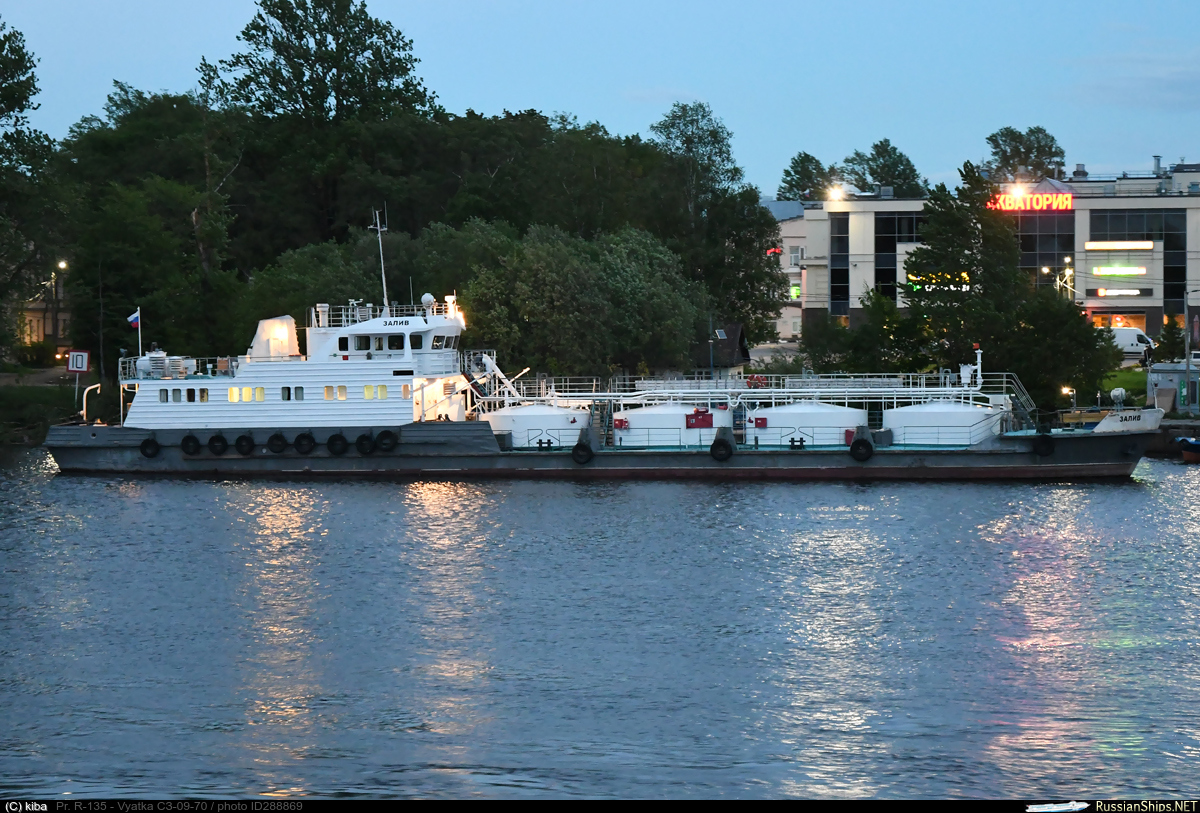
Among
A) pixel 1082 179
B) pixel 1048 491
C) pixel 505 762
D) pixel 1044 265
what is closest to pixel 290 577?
pixel 505 762

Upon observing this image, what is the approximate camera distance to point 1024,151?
157m

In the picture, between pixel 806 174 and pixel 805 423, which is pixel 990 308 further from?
pixel 806 174

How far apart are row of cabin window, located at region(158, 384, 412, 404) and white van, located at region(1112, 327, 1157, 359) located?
53.5m

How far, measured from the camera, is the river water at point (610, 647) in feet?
75.3

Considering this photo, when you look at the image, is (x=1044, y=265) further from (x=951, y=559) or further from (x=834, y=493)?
(x=951, y=559)

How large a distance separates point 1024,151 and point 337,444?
4791 inches

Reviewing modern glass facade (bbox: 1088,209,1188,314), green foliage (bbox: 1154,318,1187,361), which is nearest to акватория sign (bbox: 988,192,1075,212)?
modern glass facade (bbox: 1088,209,1188,314)

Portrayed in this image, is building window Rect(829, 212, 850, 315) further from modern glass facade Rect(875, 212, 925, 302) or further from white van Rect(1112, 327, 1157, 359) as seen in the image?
white van Rect(1112, 327, 1157, 359)

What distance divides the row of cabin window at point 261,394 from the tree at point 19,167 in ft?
66.7

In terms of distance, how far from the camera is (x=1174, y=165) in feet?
Result: 375

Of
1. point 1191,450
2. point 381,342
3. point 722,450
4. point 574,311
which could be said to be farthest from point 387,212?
point 1191,450

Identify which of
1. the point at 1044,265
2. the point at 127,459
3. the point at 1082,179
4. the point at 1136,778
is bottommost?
the point at 1136,778

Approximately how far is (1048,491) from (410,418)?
24.1 metres

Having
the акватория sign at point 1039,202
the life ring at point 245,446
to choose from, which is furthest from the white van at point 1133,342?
the life ring at point 245,446
